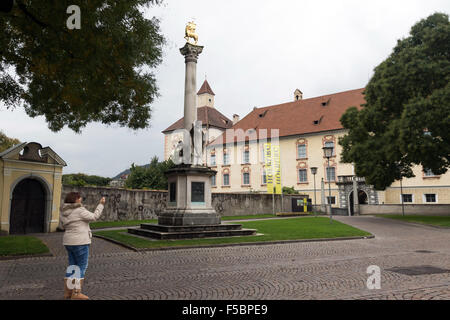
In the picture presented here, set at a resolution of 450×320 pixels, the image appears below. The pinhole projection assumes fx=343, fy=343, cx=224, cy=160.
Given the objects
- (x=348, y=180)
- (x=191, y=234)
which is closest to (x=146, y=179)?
(x=348, y=180)

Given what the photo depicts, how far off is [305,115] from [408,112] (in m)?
28.3

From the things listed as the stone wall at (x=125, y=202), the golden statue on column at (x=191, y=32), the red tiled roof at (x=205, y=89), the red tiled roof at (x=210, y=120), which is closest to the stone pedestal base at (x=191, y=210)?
the golden statue on column at (x=191, y=32)

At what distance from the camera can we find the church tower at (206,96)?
2896 inches

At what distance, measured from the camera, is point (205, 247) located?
11719 millimetres

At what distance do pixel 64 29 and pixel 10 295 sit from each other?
6.26m

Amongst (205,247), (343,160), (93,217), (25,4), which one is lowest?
(205,247)

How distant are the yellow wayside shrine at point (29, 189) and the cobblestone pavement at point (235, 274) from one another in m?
7.85

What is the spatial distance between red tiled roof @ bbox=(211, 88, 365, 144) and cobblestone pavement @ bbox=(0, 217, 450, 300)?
36431mm

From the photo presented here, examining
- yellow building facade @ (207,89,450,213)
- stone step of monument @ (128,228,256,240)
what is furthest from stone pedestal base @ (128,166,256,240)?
Answer: yellow building facade @ (207,89,450,213)

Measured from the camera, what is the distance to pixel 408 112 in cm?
2138

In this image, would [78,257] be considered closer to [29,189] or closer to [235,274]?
[235,274]

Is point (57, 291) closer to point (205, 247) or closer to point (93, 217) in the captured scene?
point (93, 217)

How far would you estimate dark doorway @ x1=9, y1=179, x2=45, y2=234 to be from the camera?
17297mm

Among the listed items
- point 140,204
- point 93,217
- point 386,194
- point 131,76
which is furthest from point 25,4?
point 386,194
